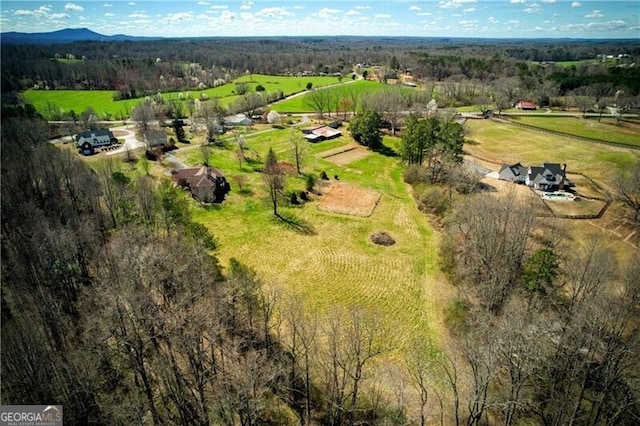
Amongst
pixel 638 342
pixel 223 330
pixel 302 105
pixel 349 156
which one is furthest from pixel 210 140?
pixel 638 342

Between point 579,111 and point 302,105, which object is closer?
point 579,111

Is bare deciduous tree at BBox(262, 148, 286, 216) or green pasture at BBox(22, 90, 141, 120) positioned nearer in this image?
bare deciduous tree at BBox(262, 148, 286, 216)

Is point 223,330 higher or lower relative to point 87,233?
lower

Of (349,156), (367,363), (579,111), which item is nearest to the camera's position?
(367,363)

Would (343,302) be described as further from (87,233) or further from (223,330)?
(87,233)

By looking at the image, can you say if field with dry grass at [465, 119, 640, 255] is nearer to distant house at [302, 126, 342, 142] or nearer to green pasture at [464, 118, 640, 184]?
green pasture at [464, 118, 640, 184]

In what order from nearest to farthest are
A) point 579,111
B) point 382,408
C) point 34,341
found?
point 34,341 → point 382,408 → point 579,111

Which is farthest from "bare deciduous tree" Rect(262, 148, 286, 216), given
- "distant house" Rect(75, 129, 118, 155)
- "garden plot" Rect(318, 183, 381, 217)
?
"distant house" Rect(75, 129, 118, 155)
